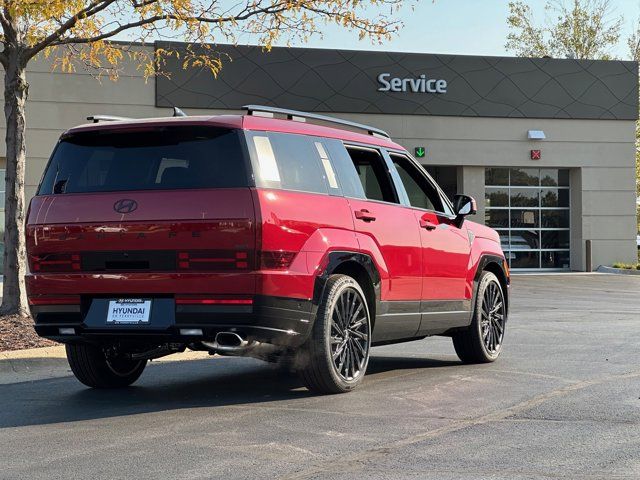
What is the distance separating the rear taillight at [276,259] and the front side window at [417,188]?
7.10 feet

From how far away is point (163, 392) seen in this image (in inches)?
325

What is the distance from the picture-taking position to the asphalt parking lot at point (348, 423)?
529cm

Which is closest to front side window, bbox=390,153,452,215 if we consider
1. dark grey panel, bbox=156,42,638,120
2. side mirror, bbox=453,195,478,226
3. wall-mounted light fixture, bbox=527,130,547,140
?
side mirror, bbox=453,195,478,226

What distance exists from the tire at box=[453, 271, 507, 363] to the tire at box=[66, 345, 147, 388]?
322 centimetres

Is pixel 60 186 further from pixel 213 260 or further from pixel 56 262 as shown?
pixel 213 260

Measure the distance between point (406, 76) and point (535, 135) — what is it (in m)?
4.78

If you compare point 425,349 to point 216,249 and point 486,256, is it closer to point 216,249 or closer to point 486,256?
point 486,256

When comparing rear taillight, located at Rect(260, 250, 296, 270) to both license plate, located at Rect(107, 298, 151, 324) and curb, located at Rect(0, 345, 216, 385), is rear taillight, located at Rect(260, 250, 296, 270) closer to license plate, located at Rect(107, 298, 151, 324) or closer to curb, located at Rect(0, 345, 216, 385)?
license plate, located at Rect(107, 298, 151, 324)

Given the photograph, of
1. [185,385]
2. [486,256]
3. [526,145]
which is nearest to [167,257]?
[185,385]

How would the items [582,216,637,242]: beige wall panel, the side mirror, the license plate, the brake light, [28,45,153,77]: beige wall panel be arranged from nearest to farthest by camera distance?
the brake light < the license plate < the side mirror < [28,45,153,77]: beige wall panel < [582,216,637,242]: beige wall panel

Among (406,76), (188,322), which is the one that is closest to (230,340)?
(188,322)

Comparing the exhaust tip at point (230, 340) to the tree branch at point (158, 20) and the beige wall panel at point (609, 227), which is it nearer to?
the tree branch at point (158, 20)

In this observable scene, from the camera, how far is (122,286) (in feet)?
23.7

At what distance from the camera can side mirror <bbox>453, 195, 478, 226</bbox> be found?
9.52m
